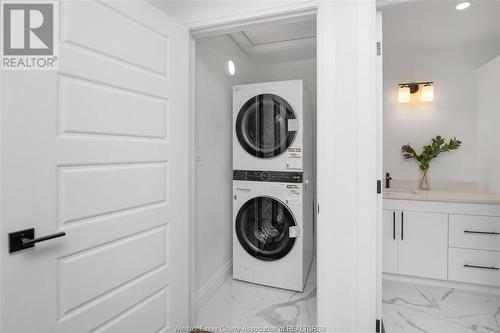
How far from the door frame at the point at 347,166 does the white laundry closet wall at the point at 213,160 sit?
36.7 inches

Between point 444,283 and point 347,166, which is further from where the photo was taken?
point 444,283

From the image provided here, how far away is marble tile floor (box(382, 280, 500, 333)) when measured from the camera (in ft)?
6.05

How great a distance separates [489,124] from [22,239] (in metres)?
3.43

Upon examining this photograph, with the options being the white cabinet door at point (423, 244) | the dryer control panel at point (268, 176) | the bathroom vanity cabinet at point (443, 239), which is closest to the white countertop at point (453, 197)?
the bathroom vanity cabinet at point (443, 239)

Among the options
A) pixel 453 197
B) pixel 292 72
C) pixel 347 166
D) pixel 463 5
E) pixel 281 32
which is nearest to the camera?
pixel 347 166

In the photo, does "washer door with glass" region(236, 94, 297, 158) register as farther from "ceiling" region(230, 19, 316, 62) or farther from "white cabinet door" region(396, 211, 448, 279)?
"white cabinet door" region(396, 211, 448, 279)

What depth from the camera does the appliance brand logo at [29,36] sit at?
926 millimetres

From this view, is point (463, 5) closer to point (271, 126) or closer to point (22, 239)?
point (271, 126)

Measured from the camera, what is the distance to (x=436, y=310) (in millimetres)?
2039

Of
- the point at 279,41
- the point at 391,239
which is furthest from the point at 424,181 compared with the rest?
the point at 279,41

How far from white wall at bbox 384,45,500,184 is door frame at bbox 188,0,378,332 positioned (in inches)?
70.2

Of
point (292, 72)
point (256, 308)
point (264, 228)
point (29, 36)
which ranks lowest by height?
point (256, 308)

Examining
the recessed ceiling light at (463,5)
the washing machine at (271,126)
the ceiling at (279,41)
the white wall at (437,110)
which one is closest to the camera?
the recessed ceiling light at (463,5)

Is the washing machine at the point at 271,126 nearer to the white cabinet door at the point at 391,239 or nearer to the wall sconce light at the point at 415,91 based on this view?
the white cabinet door at the point at 391,239
